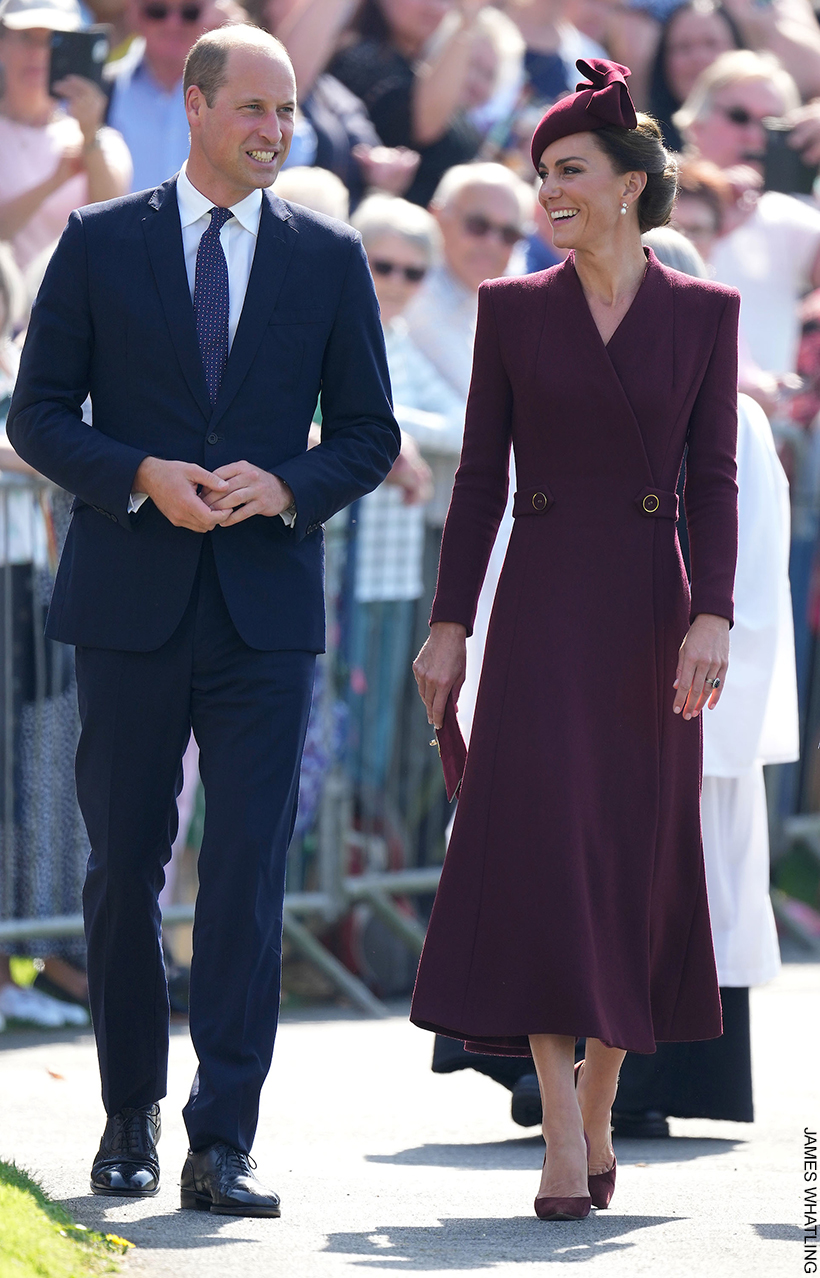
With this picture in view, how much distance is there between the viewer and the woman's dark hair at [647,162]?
4.02 metres

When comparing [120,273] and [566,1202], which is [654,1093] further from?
[120,273]

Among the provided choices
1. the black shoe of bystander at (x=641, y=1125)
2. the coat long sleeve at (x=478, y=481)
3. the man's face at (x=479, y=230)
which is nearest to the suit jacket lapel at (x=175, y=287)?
the coat long sleeve at (x=478, y=481)

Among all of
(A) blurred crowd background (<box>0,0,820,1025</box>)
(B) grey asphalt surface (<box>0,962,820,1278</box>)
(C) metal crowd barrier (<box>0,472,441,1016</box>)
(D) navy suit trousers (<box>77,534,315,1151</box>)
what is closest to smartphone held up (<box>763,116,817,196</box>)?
(A) blurred crowd background (<box>0,0,820,1025</box>)

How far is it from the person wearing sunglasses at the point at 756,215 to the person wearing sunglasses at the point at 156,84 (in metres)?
2.69

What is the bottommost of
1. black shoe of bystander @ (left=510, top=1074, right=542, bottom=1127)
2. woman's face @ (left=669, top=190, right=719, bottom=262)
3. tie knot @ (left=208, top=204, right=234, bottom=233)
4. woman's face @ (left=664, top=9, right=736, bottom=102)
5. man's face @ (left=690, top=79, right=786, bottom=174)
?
black shoe of bystander @ (left=510, top=1074, right=542, bottom=1127)

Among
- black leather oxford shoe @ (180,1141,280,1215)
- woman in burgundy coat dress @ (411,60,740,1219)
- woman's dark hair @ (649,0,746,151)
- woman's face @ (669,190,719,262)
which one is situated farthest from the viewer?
woman's dark hair @ (649,0,746,151)

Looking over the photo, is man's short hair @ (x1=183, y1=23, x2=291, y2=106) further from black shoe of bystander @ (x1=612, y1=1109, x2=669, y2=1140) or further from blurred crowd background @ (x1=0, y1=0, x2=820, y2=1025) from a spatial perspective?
black shoe of bystander @ (x1=612, y1=1109, x2=669, y2=1140)

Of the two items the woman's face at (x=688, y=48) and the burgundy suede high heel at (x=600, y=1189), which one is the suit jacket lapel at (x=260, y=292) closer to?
the burgundy suede high heel at (x=600, y=1189)

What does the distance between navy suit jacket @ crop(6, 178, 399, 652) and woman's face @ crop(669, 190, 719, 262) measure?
4.54 metres

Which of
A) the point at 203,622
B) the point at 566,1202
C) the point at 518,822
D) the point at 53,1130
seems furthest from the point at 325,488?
the point at 53,1130

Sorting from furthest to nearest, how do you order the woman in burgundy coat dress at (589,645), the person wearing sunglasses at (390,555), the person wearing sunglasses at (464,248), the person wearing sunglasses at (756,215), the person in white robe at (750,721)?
the person wearing sunglasses at (756,215) < the person wearing sunglasses at (464,248) < the person wearing sunglasses at (390,555) < the person in white robe at (750,721) < the woman in burgundy coat dress at (589,645)

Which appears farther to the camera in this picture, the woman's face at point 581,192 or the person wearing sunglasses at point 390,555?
the person wearing sunglasses at point 390,555

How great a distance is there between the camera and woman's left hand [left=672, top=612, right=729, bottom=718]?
3.89 meters

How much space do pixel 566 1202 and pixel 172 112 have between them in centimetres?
459
